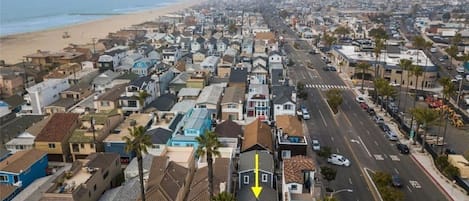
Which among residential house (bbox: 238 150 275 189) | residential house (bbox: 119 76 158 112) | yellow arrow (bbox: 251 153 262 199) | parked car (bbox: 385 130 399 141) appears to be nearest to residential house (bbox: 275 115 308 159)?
residential house (bbox: 238 150 275 189)

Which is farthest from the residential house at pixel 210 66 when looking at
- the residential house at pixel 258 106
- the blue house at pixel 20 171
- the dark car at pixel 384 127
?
the blue house at pixel 20 171

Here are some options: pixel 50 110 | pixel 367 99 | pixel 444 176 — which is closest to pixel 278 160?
pixel 444 176

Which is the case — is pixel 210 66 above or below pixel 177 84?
above

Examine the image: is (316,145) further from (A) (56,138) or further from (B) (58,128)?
(B) (58,128)

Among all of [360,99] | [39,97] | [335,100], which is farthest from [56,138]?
[360,99]

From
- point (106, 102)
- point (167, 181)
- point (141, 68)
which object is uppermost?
point (141, 68)

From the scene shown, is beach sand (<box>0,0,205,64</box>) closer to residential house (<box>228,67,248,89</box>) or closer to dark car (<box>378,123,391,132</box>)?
residential house (<box>228,67,248,89</box>)
